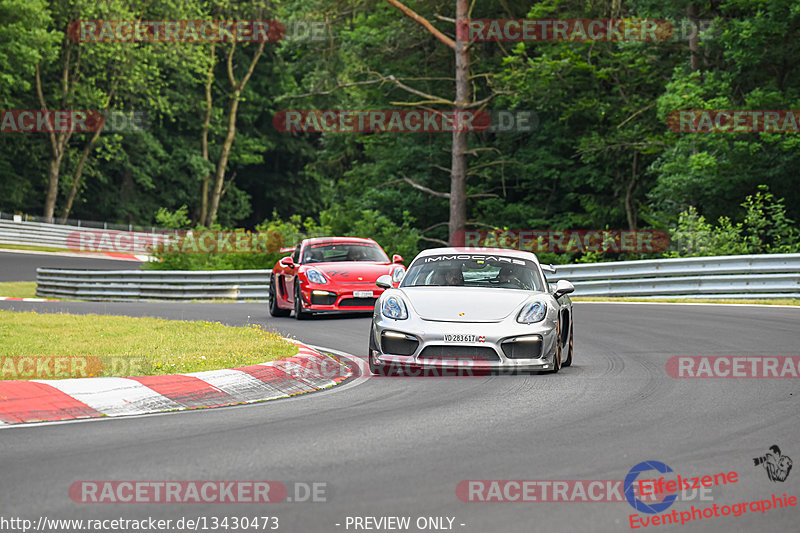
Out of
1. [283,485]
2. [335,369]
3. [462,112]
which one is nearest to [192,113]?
[462,112]

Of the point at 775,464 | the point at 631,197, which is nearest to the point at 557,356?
the point at 775,464

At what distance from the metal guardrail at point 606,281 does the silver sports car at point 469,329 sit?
34.9 ft

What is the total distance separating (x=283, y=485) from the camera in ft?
18.3

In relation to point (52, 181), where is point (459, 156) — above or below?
below

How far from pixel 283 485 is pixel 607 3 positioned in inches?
1182

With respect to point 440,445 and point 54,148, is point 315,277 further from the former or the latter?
point 54,148

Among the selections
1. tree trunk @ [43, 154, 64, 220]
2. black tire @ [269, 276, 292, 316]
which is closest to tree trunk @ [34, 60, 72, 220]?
tree trunk @ [43, 154, 64, 220]

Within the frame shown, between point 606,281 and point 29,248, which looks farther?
point 29,248

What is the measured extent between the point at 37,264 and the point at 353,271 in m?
28.9

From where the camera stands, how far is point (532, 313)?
10.6 metres

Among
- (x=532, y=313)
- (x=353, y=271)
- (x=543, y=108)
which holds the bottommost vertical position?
(x=532, y=313)

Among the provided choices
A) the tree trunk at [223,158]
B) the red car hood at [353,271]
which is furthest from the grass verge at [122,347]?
the tree trunk at [223,158]

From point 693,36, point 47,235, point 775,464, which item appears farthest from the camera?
point 47,235

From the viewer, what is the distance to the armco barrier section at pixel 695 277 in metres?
20.5
